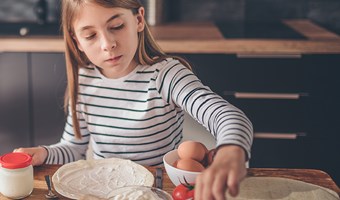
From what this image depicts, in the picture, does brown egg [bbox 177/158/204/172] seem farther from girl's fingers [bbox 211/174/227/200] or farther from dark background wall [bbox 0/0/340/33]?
dark background wall [bbox 0/0/340/33]

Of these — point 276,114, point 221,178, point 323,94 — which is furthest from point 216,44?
point 221,178

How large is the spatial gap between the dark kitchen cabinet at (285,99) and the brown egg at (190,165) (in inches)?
51.8

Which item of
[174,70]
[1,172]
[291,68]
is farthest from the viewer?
[291,68]

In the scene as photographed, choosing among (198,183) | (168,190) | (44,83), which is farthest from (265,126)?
(198,183)

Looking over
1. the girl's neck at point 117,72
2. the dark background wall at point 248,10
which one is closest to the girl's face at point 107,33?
the girl's neck at point 117,72

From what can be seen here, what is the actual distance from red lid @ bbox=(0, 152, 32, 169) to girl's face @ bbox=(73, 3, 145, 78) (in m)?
0.37

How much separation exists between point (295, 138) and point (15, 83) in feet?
4.55

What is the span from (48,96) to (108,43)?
128 centimetres

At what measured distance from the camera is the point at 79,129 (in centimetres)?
169

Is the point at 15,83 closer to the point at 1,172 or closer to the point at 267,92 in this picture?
the point at 267,92

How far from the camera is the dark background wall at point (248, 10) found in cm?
304

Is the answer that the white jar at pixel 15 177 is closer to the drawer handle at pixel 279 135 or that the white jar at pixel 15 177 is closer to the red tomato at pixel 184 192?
the red tomato at pixel 184 192

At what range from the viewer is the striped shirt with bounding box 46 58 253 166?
1594mm

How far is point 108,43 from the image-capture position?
55.8 inches
